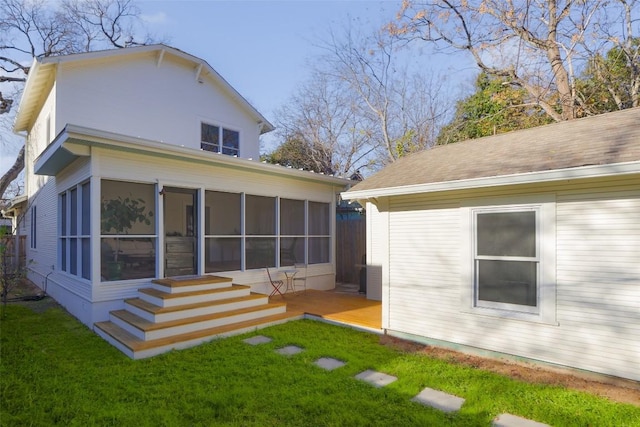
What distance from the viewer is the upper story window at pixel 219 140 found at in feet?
34.0

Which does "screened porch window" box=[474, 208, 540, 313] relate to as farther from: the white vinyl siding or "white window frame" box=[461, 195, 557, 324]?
the white vinyl siding

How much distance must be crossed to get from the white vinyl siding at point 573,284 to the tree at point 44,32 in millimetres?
17617

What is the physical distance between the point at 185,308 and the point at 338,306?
9.87ft

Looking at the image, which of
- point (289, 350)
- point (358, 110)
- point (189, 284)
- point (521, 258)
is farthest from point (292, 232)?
point (358, 110)

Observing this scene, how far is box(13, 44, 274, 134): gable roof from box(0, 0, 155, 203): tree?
5.52 meters

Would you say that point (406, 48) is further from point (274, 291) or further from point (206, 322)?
point (206, 322)

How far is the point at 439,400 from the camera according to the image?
3.49 metres

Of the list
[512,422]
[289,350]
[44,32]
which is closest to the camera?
[512,422]

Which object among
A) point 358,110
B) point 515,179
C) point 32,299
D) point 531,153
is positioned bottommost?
point 32,299

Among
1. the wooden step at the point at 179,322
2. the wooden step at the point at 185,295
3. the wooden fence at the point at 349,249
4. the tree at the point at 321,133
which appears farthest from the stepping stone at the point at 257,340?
the tree at the point at 321,133

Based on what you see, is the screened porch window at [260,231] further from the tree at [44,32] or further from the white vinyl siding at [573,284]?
the tree at [44,32]

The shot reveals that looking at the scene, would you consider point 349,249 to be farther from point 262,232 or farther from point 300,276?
point 262,232

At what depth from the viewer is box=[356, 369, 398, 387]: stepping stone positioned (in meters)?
3.88

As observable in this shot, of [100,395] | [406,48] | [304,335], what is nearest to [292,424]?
[100,395]
